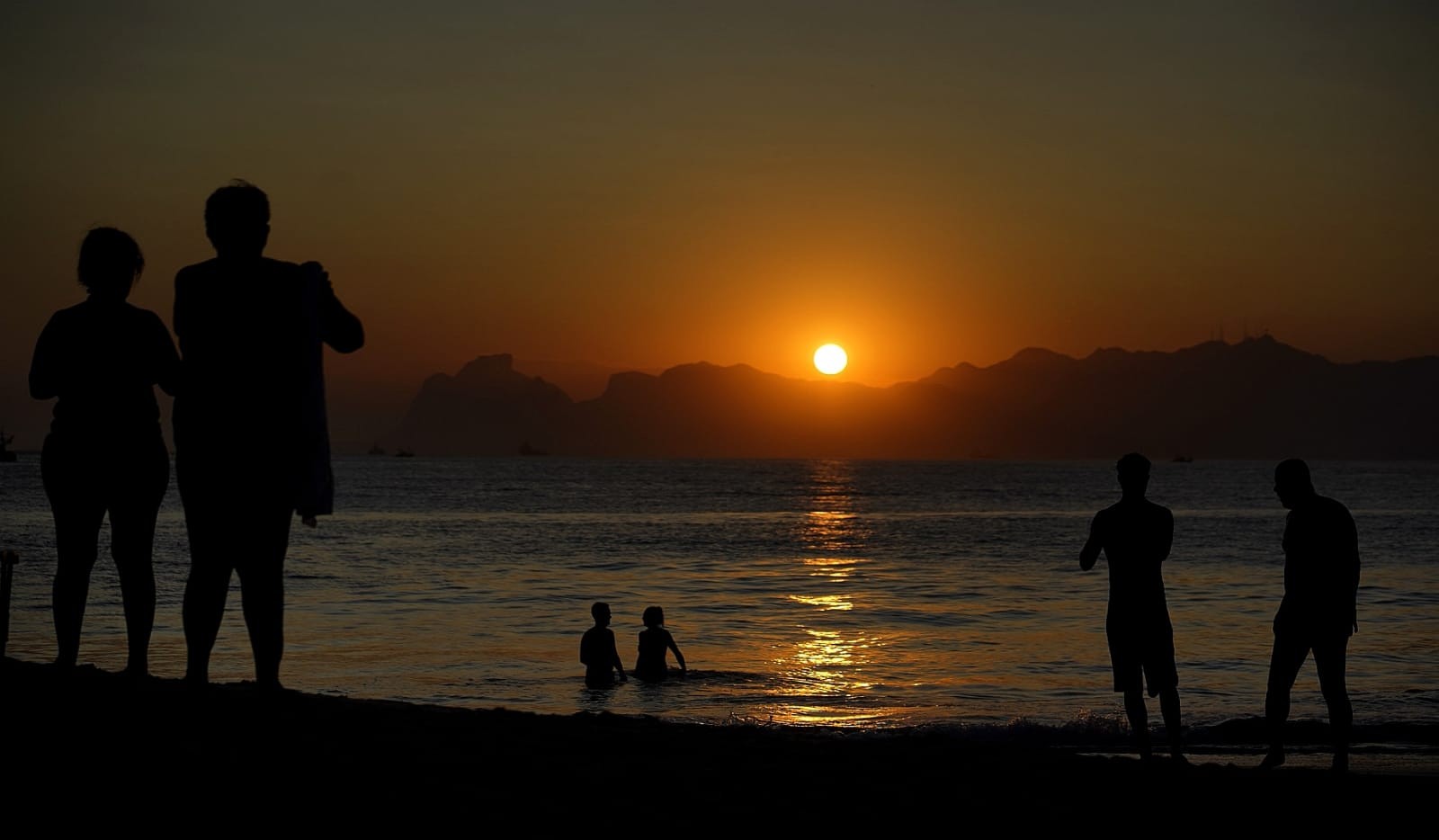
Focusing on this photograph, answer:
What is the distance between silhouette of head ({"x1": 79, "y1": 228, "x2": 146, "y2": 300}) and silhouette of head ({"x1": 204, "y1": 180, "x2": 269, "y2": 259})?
3.82 feet

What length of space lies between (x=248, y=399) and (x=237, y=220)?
687mm

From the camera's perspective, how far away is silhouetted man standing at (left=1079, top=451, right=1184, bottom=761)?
24.8ft

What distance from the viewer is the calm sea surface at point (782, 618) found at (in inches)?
581

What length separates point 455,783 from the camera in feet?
16.1

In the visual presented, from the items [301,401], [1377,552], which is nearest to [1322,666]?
[301,401]

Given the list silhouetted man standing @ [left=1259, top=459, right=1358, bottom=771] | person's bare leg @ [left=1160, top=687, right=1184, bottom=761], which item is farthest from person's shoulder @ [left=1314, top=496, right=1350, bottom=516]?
person's bare leg @ [left=1160, top=687, right=1184, bottom=761]

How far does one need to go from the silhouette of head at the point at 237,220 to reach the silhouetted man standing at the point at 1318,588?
18.7 feet

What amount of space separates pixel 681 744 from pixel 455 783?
5.16 feet

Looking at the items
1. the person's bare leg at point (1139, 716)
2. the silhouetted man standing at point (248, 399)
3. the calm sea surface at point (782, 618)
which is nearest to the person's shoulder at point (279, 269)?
the silhouetted man standing at point (248, 399)

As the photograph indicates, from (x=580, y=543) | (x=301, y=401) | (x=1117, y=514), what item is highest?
(x=301, y=401)

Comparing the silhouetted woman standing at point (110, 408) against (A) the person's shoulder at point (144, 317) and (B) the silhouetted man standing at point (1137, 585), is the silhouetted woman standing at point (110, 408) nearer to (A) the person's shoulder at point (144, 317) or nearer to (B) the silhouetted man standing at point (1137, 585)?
(A) the person's shoulder at point (144, 317)

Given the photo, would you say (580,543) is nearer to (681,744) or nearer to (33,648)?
(33,648)

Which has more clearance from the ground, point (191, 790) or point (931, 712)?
point (191, 790)

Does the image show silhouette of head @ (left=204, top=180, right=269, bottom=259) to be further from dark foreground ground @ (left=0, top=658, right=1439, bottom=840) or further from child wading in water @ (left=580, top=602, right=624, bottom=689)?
child wading in water @ (left=580, top=602, right=624, bottom=689)
